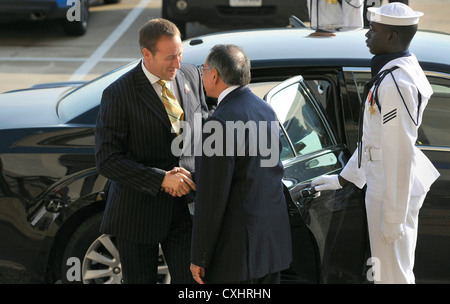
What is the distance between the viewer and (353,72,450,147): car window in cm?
388

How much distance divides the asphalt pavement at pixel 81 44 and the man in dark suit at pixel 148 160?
561cm

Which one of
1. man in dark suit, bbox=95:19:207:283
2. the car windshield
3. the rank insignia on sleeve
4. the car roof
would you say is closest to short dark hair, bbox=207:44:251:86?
man in dark suit, bbox=95:19:207:283

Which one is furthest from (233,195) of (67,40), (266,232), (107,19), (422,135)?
(107,19)

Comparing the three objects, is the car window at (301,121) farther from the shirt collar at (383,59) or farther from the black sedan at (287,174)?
the shirt collar at (383,59)

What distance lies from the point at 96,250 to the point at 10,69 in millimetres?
6012

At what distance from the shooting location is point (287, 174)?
3648 millimetres

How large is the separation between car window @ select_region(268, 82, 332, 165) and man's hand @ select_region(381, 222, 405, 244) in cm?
73

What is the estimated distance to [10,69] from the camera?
30.8ft

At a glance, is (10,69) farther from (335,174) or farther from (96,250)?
(335,174)

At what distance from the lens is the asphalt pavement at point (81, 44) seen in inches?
361

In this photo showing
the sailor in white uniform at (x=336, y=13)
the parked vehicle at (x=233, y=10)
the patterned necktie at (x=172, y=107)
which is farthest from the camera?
the parked vehicle at (x=233, y=10)

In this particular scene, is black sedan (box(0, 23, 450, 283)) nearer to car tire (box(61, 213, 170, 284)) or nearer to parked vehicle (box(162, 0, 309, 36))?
car tire (box(61, 213, 170, 284))

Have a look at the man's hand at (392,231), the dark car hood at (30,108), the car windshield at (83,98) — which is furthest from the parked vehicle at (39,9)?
the man's hand at (392,231)

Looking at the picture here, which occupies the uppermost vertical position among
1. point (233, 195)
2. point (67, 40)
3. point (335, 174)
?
point (233, 195)
